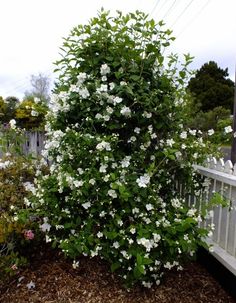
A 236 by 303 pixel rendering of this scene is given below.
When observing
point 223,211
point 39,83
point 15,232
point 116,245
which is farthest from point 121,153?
point 39,83

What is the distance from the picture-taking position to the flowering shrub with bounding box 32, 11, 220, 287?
233 cm

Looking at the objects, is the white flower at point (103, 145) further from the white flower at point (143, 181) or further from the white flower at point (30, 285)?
the white flower at point (30, 285)

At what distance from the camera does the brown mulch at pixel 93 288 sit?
8.14 ft

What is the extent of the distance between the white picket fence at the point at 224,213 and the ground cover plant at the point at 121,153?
7.1 inches

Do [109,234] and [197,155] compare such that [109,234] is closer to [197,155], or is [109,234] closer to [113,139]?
[113,139]

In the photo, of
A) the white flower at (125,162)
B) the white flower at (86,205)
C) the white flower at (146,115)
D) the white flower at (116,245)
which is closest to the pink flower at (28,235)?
the white flower at (86,205)

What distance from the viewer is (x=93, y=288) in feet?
8.39

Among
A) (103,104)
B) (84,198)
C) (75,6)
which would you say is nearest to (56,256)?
(84,198)

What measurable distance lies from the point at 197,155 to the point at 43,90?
3829cm

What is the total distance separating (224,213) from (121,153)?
37.9 inches

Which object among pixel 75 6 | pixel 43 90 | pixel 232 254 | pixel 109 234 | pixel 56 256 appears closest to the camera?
pixel 109 234

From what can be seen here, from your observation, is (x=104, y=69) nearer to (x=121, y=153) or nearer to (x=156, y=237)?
(x=121, y=153)

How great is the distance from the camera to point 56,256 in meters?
3.01

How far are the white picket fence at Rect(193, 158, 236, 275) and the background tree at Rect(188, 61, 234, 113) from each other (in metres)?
25.5
